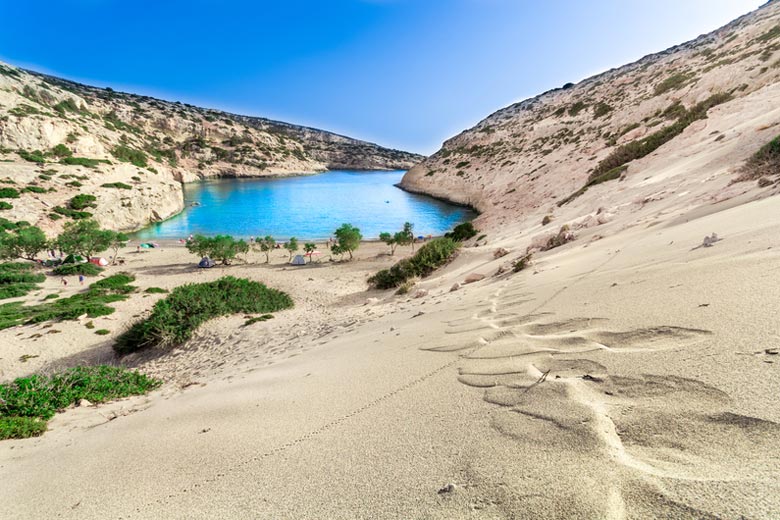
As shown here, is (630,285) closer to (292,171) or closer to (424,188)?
(424,188)

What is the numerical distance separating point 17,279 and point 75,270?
2.82 meters

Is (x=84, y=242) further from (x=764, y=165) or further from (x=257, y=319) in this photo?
(x=764, y=165)

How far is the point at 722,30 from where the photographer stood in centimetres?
6225

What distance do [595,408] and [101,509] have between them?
371 centimetres

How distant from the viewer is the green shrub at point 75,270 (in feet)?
76.0

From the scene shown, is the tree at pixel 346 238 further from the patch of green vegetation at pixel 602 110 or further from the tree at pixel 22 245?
the patch of green vegetation at pixel 602 110

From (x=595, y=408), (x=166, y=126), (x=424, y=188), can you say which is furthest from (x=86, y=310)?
(x=166, y=126)

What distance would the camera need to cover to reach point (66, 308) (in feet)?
54.0

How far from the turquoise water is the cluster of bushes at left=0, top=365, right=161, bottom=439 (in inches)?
1339

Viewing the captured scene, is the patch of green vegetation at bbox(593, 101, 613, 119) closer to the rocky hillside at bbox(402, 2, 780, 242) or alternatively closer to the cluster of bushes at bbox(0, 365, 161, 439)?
the rocky hillside at bbox(402, 2, 780, 242)

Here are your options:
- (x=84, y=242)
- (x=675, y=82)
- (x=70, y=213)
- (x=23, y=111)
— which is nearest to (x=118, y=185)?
(x=70, y=213)

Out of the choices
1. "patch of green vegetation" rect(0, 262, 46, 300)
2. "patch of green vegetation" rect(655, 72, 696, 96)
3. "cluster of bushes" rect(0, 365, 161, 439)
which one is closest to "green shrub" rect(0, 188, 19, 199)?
"patch of green vegetation" rect(0, 262, 46, 300)

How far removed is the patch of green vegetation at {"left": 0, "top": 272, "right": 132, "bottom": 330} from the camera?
50.4 ft

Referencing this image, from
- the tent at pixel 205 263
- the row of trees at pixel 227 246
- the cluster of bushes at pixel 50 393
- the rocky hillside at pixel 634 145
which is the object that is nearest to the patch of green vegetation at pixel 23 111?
the row of trees at pixel 227 246
